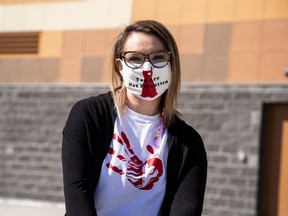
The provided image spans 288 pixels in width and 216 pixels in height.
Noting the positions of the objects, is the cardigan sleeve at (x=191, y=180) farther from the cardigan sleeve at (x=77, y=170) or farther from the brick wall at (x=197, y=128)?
the brick wall at (x=197, y=128)

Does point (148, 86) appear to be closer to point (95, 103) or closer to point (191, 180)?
point (95, 103)

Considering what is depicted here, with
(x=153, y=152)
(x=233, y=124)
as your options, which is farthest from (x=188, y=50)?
(x=153, y=152)

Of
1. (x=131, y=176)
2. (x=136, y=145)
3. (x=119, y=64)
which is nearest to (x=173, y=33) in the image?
(x=119, y=64)

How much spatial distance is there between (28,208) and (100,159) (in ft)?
23.2

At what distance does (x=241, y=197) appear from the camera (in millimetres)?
8055

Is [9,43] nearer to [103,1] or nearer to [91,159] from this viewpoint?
[103,1]

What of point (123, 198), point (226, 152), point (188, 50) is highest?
point (188, 50)

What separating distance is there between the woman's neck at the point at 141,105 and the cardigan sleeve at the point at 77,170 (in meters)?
0.27

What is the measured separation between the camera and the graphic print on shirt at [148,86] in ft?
7.38

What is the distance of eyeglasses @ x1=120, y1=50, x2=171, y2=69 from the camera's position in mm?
2197

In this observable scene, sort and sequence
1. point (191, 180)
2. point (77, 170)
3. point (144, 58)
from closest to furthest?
point (77, 170) < point (191, 180) < point (144, 58)

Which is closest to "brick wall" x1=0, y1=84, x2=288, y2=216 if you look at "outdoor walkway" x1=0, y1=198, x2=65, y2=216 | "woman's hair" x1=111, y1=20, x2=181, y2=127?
"outdoor walkway" x1=0, y1=198, x2=65, y2=216

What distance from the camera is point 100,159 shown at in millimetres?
2043

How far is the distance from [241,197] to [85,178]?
6402 millimetres
